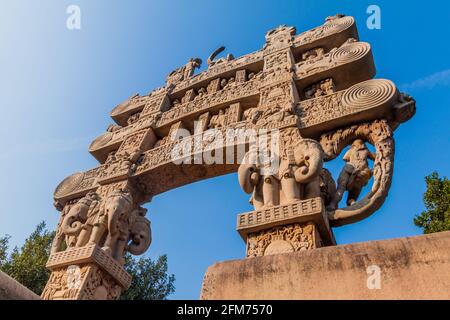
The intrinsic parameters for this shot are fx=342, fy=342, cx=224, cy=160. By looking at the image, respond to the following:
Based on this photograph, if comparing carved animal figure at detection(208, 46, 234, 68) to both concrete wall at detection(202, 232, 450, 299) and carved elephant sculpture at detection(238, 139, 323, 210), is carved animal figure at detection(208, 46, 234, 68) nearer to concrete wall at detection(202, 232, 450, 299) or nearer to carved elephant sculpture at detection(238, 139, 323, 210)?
carved elephant sculpture at detection(238, 139, 323, 210)

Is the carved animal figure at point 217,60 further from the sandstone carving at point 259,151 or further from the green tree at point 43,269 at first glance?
the green tree at point 43,269

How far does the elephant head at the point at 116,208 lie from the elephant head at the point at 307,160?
324cm

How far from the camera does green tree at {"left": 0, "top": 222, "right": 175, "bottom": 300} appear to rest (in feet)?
42.7

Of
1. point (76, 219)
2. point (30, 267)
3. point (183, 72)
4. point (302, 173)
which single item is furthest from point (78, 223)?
point (30, 267)

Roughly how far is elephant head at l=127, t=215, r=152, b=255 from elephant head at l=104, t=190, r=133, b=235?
0.41 m

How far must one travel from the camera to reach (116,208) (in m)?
5.95

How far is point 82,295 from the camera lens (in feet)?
17.3

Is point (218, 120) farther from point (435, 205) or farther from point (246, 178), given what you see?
point (435, 205)

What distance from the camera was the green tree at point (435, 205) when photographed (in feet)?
31.6

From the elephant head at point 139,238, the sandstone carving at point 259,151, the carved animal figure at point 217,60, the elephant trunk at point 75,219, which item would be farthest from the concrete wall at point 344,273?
the carved animal figure at point 217,60

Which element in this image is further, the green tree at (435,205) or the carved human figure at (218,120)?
the green tree at (435,205)

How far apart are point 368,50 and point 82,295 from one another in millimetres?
6206
